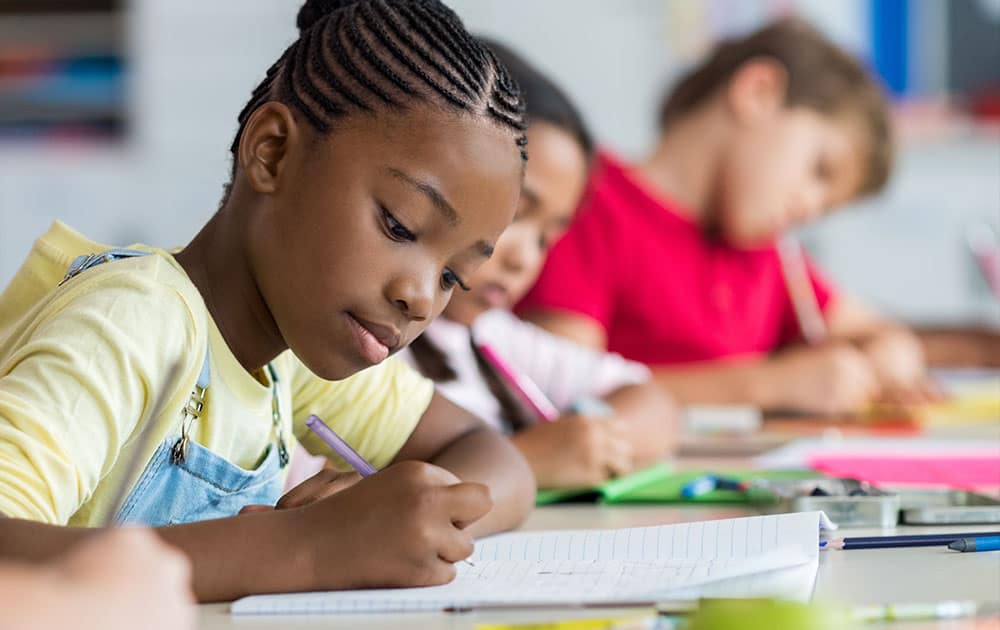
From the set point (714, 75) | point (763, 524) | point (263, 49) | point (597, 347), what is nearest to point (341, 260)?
point (763, 524)

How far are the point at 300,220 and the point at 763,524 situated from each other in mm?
298

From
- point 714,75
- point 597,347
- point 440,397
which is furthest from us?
point 714,75

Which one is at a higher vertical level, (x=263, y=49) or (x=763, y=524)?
(x=263, y=49)

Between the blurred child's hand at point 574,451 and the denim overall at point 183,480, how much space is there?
306mm

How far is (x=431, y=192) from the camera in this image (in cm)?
69

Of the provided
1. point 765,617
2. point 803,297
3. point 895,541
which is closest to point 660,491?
point 895,541

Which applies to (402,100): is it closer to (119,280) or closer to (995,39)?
(119,280)

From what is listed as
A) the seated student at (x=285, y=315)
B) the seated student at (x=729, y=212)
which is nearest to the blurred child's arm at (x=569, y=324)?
the seated student at (x=729, y=212)

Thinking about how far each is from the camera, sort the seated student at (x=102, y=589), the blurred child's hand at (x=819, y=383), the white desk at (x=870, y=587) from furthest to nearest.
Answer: the blurred child's hand at (x=819, y=383) → the white desk at (x=870, y=587) → the seated student at (x=102, y=589)

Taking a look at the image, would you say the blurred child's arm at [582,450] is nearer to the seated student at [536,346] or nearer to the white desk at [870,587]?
the seated student at [536,346]

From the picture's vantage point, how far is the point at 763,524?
72 centimetres

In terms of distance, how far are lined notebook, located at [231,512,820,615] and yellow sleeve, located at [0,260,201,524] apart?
0.09 metres

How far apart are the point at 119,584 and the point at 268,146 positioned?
38 centimetres

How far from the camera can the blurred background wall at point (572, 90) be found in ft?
11.8
